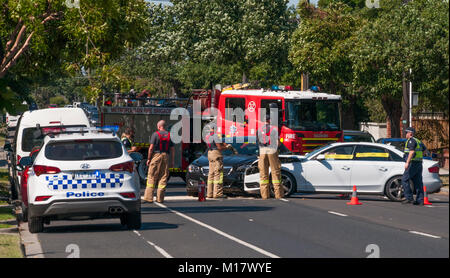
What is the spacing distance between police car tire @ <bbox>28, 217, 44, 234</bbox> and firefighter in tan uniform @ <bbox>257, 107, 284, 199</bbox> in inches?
292

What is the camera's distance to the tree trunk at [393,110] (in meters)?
37.0

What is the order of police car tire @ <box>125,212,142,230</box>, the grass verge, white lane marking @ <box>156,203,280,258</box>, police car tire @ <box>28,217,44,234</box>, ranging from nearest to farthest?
the grass verge
white lane marking @ <box>156,203,280,258</box>
police car tire @ <box>28,217,44,234</box>
police car tire @ <box>125,212,142,230</box>

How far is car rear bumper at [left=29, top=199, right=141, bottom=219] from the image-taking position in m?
13.1

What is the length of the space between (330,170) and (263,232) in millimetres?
6633

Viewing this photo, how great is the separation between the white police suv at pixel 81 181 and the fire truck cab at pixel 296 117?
13.1m

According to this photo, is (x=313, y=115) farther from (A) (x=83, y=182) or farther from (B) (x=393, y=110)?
(A) (x=83, y=182)

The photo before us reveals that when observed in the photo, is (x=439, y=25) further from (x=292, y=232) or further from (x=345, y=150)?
(x=292, y=232)

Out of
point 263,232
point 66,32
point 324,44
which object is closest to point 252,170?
point 66,32

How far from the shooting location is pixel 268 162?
20.2m

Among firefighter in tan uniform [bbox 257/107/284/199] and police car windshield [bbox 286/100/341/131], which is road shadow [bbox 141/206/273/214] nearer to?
firefighter in tan uniform [bbox 257/107/284/199]

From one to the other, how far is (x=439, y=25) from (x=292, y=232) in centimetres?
1385

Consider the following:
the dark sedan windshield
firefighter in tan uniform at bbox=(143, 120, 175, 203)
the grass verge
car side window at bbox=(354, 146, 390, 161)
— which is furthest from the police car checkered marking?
the dark sedan windshield

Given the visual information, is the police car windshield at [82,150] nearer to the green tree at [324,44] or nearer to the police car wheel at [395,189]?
the police car wheel at [395,189]

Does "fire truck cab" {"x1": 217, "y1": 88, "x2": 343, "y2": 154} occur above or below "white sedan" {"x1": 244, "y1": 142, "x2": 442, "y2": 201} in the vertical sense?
above
